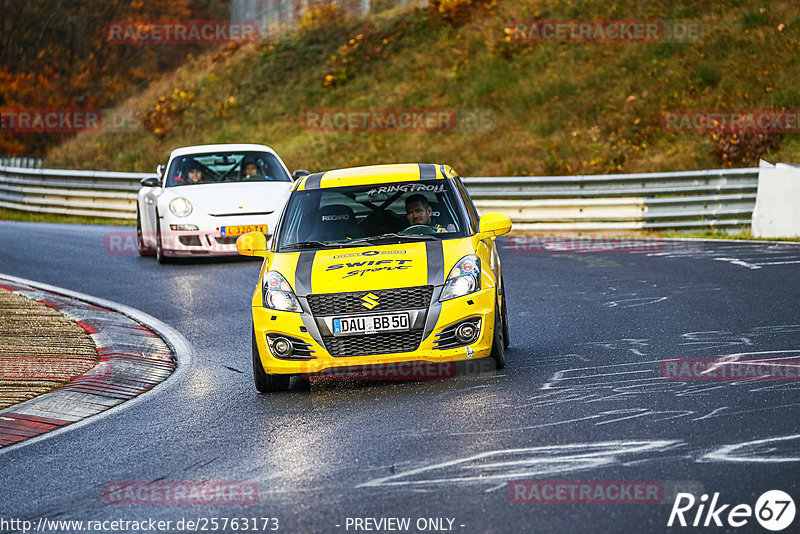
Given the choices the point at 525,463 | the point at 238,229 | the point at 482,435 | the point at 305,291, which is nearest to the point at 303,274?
the point at 305,291

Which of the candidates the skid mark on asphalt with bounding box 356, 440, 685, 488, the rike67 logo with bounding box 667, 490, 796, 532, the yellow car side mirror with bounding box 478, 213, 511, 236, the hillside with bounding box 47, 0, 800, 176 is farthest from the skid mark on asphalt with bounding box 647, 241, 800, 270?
the rike67 logo with bounding box 667, 490, 796, 532

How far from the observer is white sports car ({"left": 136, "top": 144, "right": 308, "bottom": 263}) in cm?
1638

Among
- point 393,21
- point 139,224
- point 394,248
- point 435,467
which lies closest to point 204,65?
point 393,21

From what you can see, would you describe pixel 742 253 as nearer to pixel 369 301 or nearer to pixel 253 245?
pixel 253 245

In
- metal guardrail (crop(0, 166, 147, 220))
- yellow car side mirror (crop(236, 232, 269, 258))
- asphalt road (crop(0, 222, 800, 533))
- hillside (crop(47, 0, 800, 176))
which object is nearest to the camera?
asphalt road (crop(0, 222, 800, 533))

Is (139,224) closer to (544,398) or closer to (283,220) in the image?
(283,220)

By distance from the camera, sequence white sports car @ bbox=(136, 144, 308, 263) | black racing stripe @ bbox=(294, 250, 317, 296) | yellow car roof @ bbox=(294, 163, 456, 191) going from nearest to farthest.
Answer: black racing stripe @ bbox=(294, 250, 317, 296)
yellow car roof @ bbox=(294, 163, 456, 191)
white sports car @ bbox=(136, 144, 308, 263)

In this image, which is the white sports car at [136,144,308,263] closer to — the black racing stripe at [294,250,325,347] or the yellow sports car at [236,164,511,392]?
the yellow sports car at [236,164,511,392]

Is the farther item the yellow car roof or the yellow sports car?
the yellow car roof

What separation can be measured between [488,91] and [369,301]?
88.7 feet

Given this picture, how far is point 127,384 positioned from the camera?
9141mm

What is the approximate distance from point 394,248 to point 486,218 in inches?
36.0

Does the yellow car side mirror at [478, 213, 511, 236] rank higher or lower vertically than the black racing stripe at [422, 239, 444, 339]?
higher

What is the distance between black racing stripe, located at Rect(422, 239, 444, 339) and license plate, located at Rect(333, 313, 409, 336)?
0.52 feet
